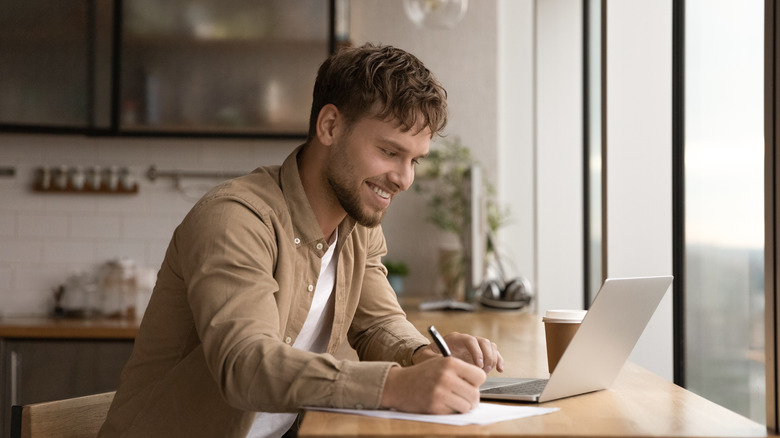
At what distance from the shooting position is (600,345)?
141 cm

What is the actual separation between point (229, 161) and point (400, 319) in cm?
243

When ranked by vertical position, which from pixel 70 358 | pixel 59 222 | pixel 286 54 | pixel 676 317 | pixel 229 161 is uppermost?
pixel 286 54

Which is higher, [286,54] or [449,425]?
[286,54]

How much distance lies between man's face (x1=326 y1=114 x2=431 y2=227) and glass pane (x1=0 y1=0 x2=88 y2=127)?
8.22 feet

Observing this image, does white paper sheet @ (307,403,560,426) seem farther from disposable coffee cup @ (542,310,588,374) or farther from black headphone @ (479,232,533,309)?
black headphone @ (479,232,533,309)

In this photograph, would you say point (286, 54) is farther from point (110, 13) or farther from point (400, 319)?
point (400, 319)

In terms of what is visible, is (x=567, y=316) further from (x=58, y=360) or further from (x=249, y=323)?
(x=58, y=360)

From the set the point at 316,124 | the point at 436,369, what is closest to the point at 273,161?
the point at 316,124

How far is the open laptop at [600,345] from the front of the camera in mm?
1340

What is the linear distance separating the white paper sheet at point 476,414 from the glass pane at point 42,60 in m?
3.00

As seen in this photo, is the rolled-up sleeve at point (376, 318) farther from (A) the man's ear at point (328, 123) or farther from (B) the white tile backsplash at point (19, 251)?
(B) the white tile backsplash at point (19, 251)

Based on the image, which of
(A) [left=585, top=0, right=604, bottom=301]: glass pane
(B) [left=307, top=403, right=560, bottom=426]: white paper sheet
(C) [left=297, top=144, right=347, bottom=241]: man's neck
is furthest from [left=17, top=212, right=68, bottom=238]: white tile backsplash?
(B) [left=307, top=403, right=560, bottom=426]: white paper sheet

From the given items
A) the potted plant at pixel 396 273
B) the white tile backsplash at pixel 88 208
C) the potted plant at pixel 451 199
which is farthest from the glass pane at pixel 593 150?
the white tile backsplash at pixel 88 208

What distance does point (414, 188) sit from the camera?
14.0ft
